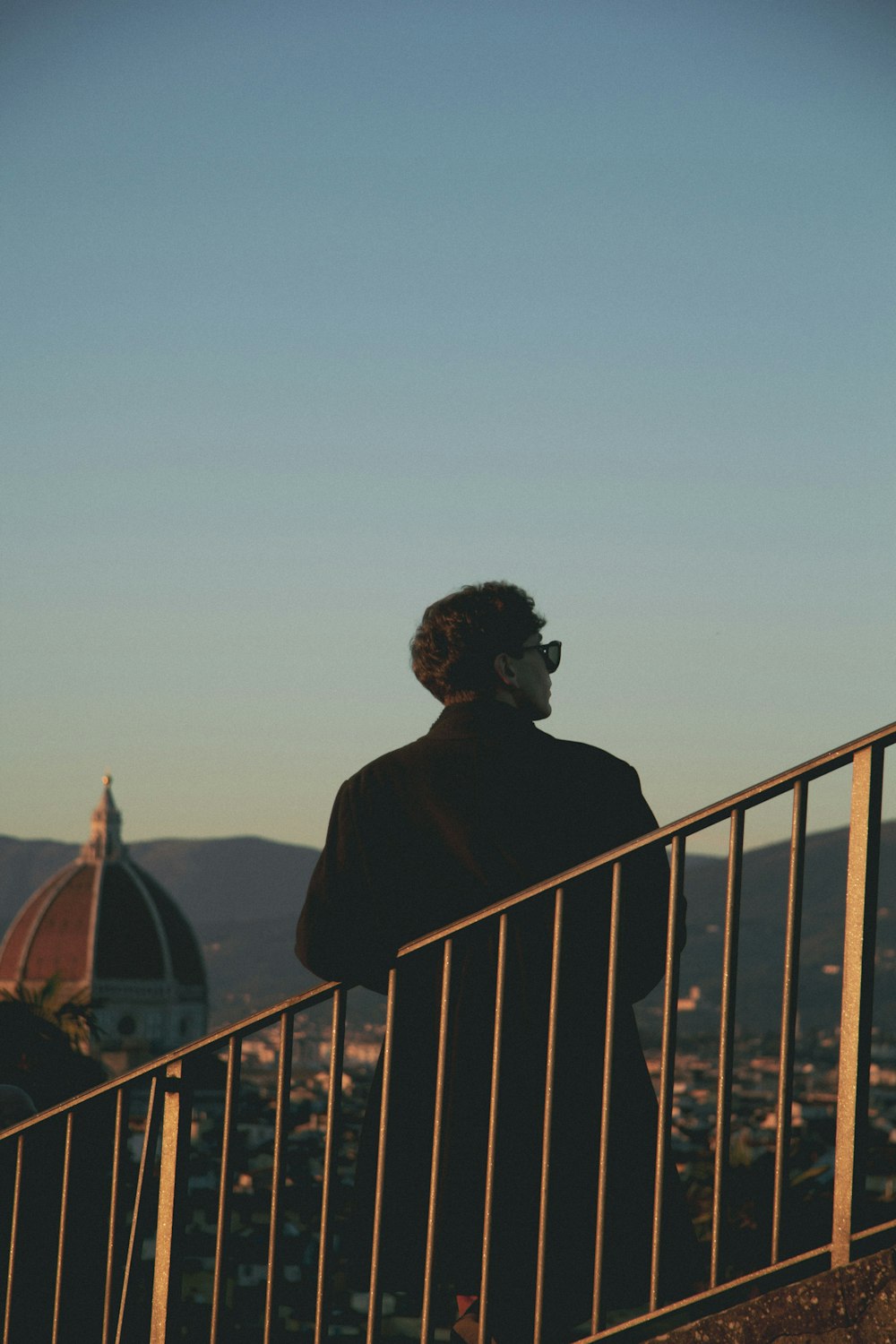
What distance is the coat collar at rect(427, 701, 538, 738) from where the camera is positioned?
353cm

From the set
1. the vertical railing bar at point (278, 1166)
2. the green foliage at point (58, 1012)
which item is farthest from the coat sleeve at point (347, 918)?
the green foliage at point (58, 1012)

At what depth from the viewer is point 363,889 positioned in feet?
11.5

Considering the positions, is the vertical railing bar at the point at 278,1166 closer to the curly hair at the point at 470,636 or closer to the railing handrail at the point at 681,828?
the railing handrail at the point at 681,828

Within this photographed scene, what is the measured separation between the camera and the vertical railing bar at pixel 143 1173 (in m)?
4.09

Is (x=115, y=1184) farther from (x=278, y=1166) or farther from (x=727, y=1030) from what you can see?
(x=727, y=1030)

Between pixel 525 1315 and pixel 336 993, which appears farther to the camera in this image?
pixel 336 993

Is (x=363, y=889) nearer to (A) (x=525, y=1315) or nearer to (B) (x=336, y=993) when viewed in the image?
(B) (x=336, y=993)

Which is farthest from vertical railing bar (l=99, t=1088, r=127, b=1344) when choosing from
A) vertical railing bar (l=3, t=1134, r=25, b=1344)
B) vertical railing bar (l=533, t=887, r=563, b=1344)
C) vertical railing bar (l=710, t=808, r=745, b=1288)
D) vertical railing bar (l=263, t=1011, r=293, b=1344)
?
vertical railing bar (l=710, t=808, r=745, b=1288)

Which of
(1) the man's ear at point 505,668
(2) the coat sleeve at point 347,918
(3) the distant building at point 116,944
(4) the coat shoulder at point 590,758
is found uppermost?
(1) the man's ear at point 505,668

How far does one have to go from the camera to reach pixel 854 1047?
3.14 m

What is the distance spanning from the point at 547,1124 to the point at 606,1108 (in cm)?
12

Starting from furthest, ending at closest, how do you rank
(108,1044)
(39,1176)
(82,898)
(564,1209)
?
(82,898) < (108,1044) < (39,1176) < (564,1209)

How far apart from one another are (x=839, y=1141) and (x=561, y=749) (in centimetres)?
90

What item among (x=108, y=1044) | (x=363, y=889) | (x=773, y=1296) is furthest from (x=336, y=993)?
(x=108, y=1044)
